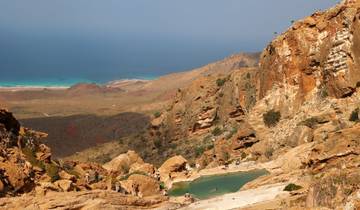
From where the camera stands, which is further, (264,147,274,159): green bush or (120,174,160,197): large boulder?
(264,147,274,159): green bush

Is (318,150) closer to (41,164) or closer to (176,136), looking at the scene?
(41,164)

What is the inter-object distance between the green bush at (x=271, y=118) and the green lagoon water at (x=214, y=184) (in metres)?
10.1

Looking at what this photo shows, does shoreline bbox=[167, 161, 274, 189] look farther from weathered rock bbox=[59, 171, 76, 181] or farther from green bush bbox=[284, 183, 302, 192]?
weathered rock bbox=[59, 171, 76, 181]

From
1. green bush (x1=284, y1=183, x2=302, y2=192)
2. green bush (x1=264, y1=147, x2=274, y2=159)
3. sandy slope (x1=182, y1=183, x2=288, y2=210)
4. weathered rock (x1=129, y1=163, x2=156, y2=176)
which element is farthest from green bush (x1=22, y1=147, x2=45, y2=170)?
green bush (x1=264, y1=147, x2=274, y2=159)

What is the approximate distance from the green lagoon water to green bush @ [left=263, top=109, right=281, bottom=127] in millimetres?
10142

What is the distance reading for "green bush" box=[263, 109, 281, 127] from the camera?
191 feet

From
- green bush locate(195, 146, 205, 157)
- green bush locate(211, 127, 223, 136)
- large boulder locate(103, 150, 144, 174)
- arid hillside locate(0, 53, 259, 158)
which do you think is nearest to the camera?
large boulder locate(103, 150, 144, 174)

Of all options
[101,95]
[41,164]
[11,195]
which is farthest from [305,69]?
[101,95]

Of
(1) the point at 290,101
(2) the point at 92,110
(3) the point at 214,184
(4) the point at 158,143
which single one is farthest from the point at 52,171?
(2) the point at 92,110

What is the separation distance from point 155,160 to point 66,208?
43.5 metres

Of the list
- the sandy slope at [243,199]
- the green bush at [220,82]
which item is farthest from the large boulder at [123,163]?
the green bush at [220,82]

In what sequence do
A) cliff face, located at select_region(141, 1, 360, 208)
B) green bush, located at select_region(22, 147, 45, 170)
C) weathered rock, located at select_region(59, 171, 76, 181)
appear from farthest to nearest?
cliff face, located at select_region(141, 1, 360, 208), weathered rock, located at select_region(59, 171, 76, 181), green bush, located at select_region(22, 147, 45, 170)

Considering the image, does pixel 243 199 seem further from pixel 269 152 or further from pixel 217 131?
pixel 217 131

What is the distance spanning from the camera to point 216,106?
71312 mm
